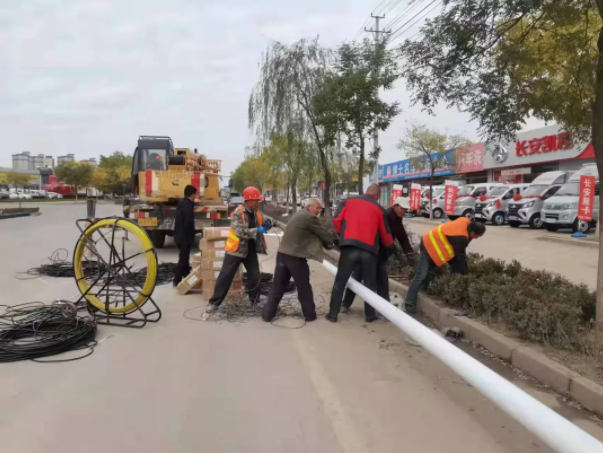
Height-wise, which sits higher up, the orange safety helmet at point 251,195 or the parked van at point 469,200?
the orange safety helmet at point 251,195

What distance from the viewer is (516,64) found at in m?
6.50

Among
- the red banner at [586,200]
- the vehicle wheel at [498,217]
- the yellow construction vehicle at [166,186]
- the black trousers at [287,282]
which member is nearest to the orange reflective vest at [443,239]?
the black trousers at [287,282]

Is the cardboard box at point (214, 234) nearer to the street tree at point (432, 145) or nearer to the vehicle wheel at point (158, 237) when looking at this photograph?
the vehicle wheel at point (158, 237)

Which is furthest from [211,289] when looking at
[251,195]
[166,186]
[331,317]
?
[166,186]

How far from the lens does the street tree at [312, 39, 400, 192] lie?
11656 mm

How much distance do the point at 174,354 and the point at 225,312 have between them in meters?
1.57

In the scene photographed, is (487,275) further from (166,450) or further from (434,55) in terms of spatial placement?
(166,450)

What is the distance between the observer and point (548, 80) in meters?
6.55

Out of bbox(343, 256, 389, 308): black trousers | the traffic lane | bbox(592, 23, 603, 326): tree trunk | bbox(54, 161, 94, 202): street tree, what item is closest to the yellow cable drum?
bbox(343, 256, 389, 308): black trousers

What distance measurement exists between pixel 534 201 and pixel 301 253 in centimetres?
1725

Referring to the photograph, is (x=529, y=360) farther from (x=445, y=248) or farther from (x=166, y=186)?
(x=166, y=186)

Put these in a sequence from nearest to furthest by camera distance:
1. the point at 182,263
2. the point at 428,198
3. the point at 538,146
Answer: the point at 182,263, the point at 538,146, the point at 428,198

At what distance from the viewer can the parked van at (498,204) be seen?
2297 centimetres

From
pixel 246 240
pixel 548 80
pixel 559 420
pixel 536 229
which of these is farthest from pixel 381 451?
pixel 536 229
